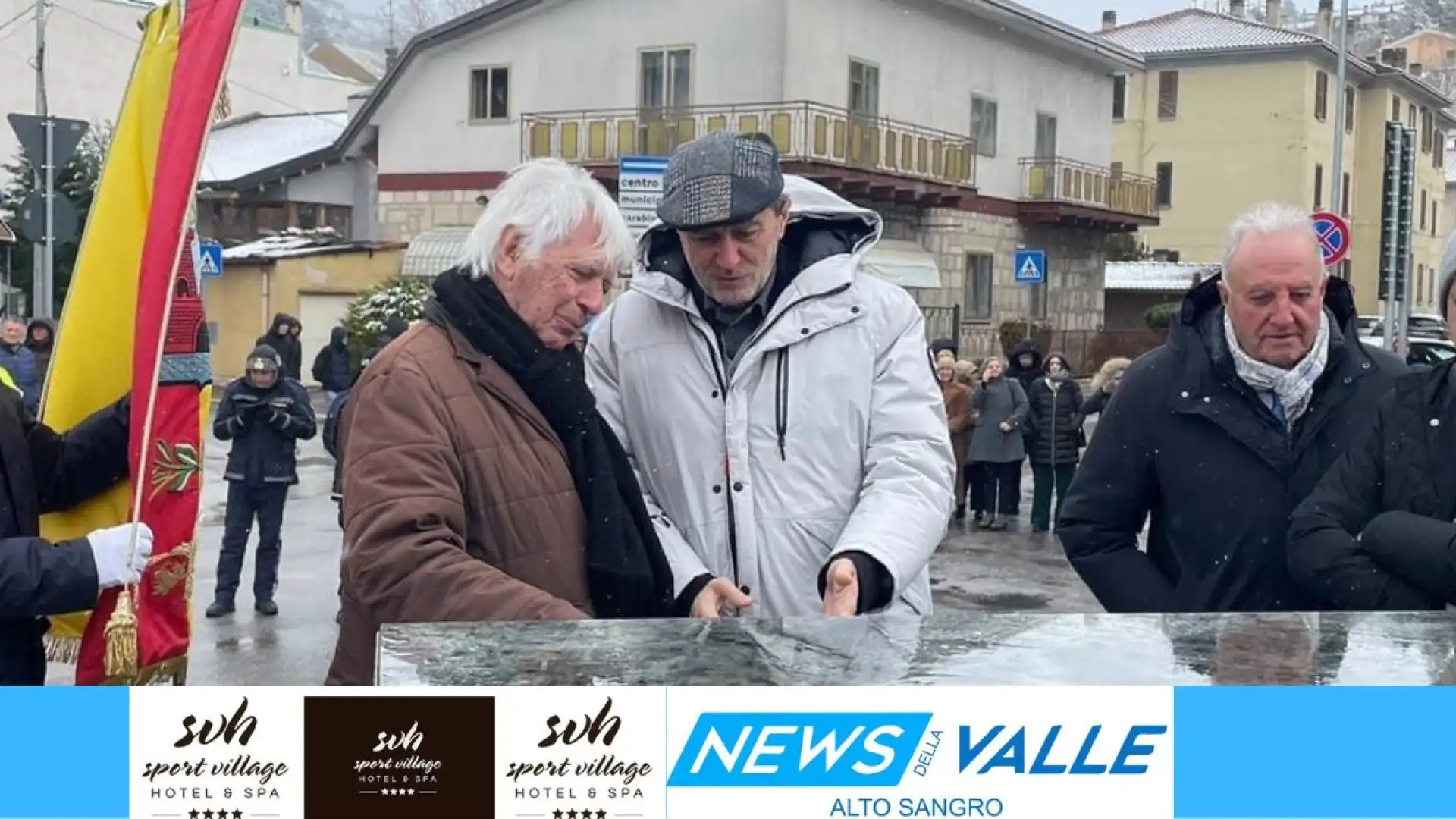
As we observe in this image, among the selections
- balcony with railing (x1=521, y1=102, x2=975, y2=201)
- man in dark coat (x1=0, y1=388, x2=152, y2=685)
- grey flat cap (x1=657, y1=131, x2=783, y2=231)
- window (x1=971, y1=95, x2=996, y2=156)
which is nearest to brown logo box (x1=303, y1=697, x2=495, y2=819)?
grey flat cap (x1=657, y1=131, x2=783, y2=231)

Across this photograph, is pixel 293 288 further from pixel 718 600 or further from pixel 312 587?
pixel 718 600

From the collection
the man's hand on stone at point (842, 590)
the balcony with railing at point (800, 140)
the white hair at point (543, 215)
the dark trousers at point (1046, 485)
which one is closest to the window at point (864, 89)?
the balcony with railing at point (800, 140)

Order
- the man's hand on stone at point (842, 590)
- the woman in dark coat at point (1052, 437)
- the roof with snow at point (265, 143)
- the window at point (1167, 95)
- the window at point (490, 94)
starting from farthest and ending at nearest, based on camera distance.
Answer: the window at point (1167, 95), the roof with snow at point (265, 143), the window at point (490, 94), the woman in dark coat at point (1052, 437), the man's hand on stone at point (842, 590)

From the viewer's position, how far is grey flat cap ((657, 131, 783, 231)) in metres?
2.84

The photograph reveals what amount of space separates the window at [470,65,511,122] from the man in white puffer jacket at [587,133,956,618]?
2692 centimetres

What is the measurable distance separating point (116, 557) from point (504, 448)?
0.97 metres

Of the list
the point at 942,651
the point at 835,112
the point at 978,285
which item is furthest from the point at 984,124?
the point at 942,651

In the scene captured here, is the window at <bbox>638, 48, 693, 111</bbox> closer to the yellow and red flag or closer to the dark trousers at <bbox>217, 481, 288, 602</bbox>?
the dark trousers at <bbox>217, 481, 288, 602</bbox>

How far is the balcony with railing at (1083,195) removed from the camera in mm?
32969

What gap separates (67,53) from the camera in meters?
46.5

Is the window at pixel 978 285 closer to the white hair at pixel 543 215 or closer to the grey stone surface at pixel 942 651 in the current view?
the white hair at pixel 543 215

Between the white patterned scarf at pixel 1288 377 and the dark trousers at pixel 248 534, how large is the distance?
744cm

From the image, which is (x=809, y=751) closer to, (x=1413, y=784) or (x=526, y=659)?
(x=526, y=659)

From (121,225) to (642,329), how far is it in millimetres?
1173
